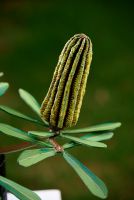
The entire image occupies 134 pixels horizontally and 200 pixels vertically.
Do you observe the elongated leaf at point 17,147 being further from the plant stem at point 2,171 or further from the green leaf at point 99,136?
the green leaf at point 99,136

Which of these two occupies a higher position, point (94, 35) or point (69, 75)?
point (94, 35)

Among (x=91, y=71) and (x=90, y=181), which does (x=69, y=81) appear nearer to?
(x=90, y=181)

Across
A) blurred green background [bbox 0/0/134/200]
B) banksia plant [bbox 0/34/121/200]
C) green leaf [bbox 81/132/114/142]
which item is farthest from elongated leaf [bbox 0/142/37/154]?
blurred green background [bbox 0/0/134/200]

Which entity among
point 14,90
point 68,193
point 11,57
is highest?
point 11,57

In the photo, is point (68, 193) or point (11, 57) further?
point (11, 57)

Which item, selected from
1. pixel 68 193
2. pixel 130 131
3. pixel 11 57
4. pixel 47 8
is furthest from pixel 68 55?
pixel 47 8

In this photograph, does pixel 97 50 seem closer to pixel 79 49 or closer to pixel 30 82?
pixel 30 82
